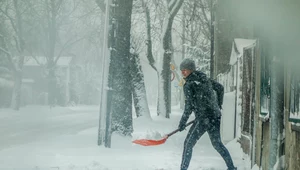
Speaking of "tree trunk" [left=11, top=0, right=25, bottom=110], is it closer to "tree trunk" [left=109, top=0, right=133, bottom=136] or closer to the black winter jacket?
"tree trunk" [left=109, top=0, right=133, bottom=136]

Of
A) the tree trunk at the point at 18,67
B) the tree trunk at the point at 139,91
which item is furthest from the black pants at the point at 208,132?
the tree trunk at the point at 18,67

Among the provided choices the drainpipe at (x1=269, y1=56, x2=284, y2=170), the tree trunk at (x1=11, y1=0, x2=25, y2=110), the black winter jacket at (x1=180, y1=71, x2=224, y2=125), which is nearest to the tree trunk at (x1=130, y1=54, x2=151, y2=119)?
the black winter jacket at (x1=180, y1=71, x2=224, y2=125)

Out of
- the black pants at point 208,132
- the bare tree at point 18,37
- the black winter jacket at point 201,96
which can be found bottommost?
the black pants at point 208,132

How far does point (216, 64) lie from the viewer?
49.3ft

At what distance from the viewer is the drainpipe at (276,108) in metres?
5.24

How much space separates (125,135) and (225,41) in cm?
601

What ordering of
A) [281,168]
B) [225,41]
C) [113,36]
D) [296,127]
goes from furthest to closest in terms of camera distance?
[225,41]
[113,36]
[281,168]
[296,127]

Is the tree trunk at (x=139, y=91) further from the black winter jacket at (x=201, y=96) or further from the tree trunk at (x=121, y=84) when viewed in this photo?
the black winter jacket at (x=201, y=96)

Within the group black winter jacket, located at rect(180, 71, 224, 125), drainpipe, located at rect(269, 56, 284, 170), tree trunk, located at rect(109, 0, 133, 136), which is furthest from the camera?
tree trunk, located at rect(109, 0, 133, 136)

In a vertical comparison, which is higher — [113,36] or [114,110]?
[113,36]

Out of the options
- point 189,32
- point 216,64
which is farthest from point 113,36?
point 189,32

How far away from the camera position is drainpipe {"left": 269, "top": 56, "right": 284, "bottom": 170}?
5.24 m

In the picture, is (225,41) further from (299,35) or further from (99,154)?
(299,35)

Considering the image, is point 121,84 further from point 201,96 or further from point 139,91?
point 139,91
